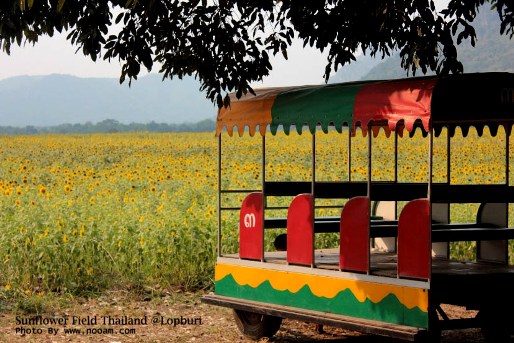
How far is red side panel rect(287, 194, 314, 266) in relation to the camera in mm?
7816

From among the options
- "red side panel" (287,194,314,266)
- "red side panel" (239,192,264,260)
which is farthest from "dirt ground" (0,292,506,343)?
"red side panel" (287,194,314,266)

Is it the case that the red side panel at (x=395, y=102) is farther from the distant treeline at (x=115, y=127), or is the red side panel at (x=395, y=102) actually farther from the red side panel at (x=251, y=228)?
the distant treeline at (x=115, y=127)

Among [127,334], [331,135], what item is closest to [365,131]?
[127,334]

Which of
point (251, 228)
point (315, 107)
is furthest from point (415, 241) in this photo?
point (251, 228)

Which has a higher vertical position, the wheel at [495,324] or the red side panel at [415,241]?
the red side panel at [415,241]

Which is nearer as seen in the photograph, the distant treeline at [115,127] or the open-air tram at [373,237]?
the open-air tram at [373,237]

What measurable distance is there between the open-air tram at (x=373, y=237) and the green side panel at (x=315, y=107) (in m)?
0.01

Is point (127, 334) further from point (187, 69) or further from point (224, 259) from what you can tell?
point (187, 69)

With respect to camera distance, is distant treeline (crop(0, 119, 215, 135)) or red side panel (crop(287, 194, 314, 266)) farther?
distant treeline (crop(0, 119, 215, 135))

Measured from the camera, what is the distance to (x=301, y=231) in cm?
790

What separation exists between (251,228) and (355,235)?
1.41 m

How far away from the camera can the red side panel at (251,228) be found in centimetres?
843

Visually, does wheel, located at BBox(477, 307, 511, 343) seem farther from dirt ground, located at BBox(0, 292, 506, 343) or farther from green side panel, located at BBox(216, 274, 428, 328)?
dirt ground, located at BBox(0, 292, 506, 343)

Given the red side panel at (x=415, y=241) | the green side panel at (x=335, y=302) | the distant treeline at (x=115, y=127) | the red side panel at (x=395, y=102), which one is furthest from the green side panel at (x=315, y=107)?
the distant treeline at (x=115, y=127)
